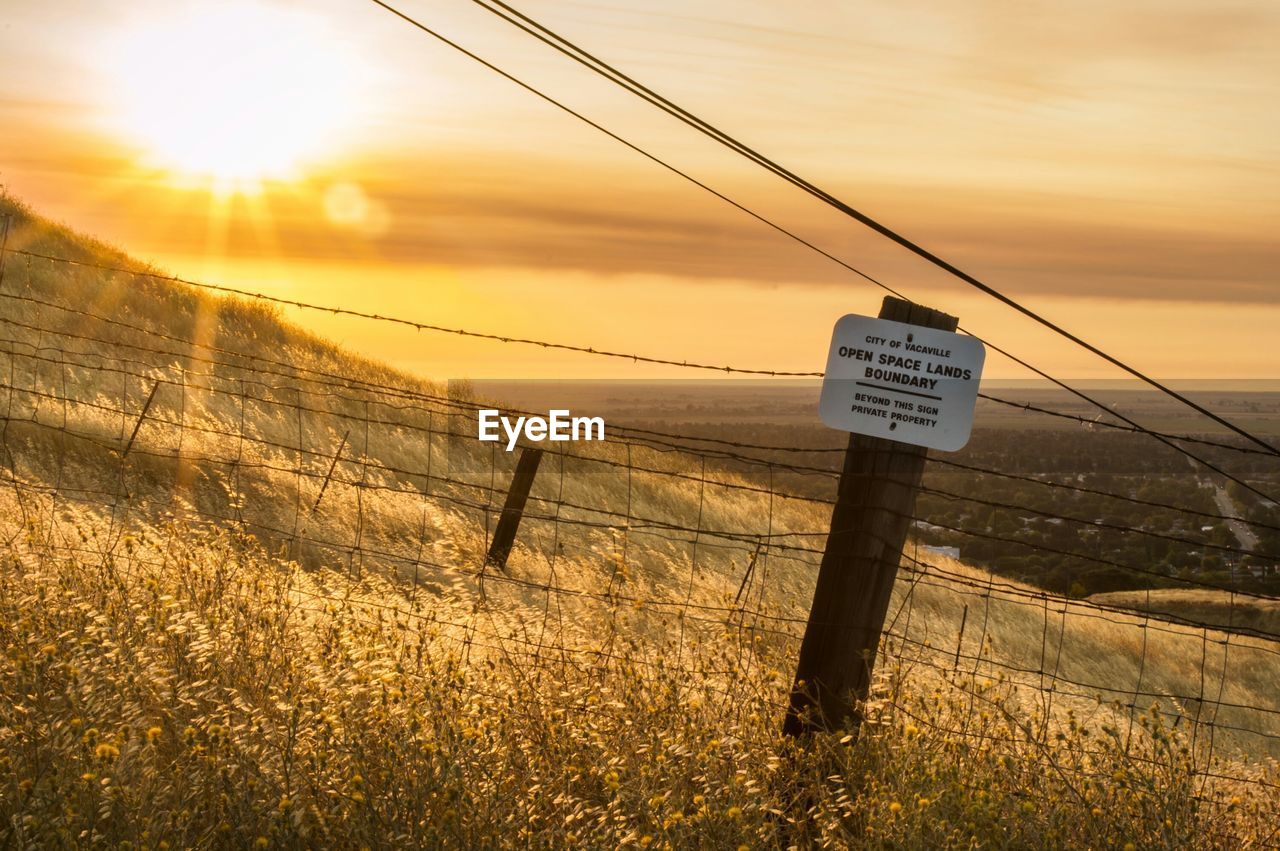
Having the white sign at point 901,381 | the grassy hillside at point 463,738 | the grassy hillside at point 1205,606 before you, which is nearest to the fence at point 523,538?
the grassy hillside at point 463,738

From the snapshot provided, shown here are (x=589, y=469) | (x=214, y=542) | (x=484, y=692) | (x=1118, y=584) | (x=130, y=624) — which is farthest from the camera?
(x=1118, y=584)

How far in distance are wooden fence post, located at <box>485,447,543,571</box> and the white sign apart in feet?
23.9

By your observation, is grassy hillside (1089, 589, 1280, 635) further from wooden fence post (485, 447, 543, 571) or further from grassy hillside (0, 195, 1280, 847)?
grassy hillside (0, 195, 1280, 847)

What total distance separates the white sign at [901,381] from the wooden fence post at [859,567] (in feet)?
0.23

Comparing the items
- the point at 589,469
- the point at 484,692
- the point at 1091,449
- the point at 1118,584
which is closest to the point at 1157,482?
the point at 1091,449

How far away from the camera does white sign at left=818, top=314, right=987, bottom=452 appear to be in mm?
4707

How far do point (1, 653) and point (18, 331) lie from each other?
13.3 m

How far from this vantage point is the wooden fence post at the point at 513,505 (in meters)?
11.9

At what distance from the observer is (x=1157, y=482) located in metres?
84.4

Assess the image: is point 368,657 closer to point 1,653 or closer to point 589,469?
point 1,653

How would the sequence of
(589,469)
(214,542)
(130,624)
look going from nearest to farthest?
(130,624), (214,542), (589,469)

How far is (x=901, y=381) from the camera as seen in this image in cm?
475
